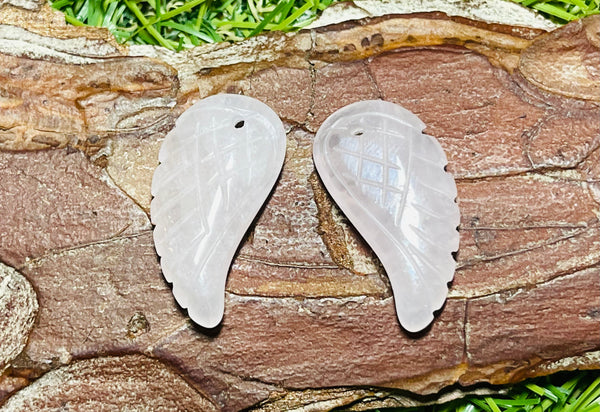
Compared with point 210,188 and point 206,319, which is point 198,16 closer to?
point 210,188

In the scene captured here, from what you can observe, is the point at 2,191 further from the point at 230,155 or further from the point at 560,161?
the point at 560,161

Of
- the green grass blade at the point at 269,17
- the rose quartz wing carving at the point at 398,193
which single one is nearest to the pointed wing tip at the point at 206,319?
the rose quartz wing carving at the point at 398,193

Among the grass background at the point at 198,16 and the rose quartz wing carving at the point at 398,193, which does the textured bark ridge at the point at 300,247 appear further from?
the grass background at the point at 198,16

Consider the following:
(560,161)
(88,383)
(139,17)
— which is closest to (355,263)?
(560,161)

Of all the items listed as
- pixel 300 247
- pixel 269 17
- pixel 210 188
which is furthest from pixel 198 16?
pixel 300 247

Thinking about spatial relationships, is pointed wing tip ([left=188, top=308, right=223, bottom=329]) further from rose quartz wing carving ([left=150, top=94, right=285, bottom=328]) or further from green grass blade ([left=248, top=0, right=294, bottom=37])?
green grass blade ([left=248, top=0, right=294, bottom=37])

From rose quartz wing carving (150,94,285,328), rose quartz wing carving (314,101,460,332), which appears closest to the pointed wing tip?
rose quartz wing carving (150,94,285,328)
